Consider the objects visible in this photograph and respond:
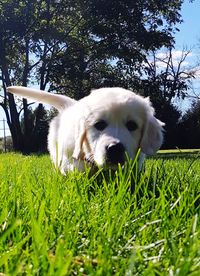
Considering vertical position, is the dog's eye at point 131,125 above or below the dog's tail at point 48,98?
below

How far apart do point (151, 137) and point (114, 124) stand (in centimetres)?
57

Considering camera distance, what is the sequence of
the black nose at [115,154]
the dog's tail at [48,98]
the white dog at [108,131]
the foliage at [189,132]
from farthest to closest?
the foliage at [189,132] → the dog's tail at [48,98] → the white dog at [108,131] → the black nose at [115,154]

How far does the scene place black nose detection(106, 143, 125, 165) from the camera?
14.2 feet

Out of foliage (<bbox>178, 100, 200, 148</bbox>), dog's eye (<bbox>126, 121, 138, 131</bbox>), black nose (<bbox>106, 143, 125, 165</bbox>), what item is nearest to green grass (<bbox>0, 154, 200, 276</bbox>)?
black nose (<bbox>106, 143, 125, 165</bbox>)

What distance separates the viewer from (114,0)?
33.2m

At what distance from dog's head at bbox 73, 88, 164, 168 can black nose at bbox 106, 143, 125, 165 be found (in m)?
0.13

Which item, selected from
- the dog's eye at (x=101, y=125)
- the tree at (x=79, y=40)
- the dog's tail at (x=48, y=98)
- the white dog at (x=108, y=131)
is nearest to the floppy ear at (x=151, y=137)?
the white dog at (x=108, y=131)

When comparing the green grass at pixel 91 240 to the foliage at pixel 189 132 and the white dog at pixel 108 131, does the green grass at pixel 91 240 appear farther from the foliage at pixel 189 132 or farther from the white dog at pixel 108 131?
the foliage at pixel 189 132

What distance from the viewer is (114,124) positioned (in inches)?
194

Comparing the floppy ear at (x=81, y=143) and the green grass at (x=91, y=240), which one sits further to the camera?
the floppy ear at (x=81, y=143)

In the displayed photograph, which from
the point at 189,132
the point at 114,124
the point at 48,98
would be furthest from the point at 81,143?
the point at 189,132

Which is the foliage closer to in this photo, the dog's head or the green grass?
the dog's head

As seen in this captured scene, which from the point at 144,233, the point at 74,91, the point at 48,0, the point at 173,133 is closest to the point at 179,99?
the point at 173,133

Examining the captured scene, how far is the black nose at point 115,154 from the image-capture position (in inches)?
171
